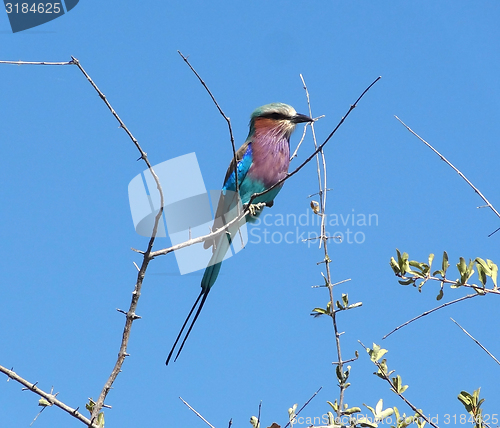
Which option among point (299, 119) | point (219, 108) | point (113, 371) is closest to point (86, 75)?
point (219, 108)

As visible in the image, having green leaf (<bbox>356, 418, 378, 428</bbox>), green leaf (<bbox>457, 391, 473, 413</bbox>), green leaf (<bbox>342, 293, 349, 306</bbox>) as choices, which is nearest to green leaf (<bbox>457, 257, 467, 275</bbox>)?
green leaf (<bbox>457, 391, 473, 413</bbox>)

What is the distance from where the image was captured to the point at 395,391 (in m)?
2.79

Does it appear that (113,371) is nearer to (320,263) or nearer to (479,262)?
(320,263)

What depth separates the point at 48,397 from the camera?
225cm

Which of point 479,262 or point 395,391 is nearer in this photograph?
point 479,262

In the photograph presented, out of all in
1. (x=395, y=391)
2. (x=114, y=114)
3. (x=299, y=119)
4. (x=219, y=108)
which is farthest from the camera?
(x=299, y=119)

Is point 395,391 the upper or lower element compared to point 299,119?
lower

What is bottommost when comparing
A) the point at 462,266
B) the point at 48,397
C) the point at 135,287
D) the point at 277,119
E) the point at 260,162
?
the point at 48,397

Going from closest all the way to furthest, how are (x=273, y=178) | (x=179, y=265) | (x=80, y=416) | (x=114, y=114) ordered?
(x=80, y=416) < (x=114, y=114) < (x=179, y=265) < (x=273, y=178)

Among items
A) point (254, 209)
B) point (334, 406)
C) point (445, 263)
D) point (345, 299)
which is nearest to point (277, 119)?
point (254, 209)

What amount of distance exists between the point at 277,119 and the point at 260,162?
26.4 inches

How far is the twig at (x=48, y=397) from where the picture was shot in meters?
2.20

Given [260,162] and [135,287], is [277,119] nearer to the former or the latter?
[260,162]

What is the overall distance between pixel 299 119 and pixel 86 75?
327 centimetres
